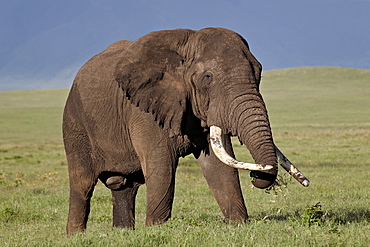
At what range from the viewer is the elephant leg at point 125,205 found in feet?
32.0

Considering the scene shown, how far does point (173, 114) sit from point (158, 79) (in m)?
0.46

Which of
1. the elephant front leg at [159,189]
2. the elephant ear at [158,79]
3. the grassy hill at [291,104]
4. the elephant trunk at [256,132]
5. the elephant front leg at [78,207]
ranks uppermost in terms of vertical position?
the grassy hill at [291,104]

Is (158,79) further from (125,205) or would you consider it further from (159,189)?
(125,205)

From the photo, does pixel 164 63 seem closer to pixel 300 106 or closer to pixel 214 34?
pixel 214 34

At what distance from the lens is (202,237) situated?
6684 mm

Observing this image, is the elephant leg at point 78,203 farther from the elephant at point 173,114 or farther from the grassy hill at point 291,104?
the grassy hill at point 291,104

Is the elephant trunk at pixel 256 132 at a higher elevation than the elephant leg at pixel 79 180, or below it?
higher

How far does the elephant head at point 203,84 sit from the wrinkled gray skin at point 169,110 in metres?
0.01

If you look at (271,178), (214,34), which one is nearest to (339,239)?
(271,178)

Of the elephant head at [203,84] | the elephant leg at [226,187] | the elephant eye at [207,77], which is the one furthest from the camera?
the elephant leg at [226,187]

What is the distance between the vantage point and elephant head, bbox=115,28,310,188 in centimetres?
680

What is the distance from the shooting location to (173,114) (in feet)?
24.6

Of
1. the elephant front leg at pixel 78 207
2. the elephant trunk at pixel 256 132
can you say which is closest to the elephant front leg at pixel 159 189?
the elephant trunk at pixel 256 132

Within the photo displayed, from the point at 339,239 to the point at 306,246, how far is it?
44 centimetres
